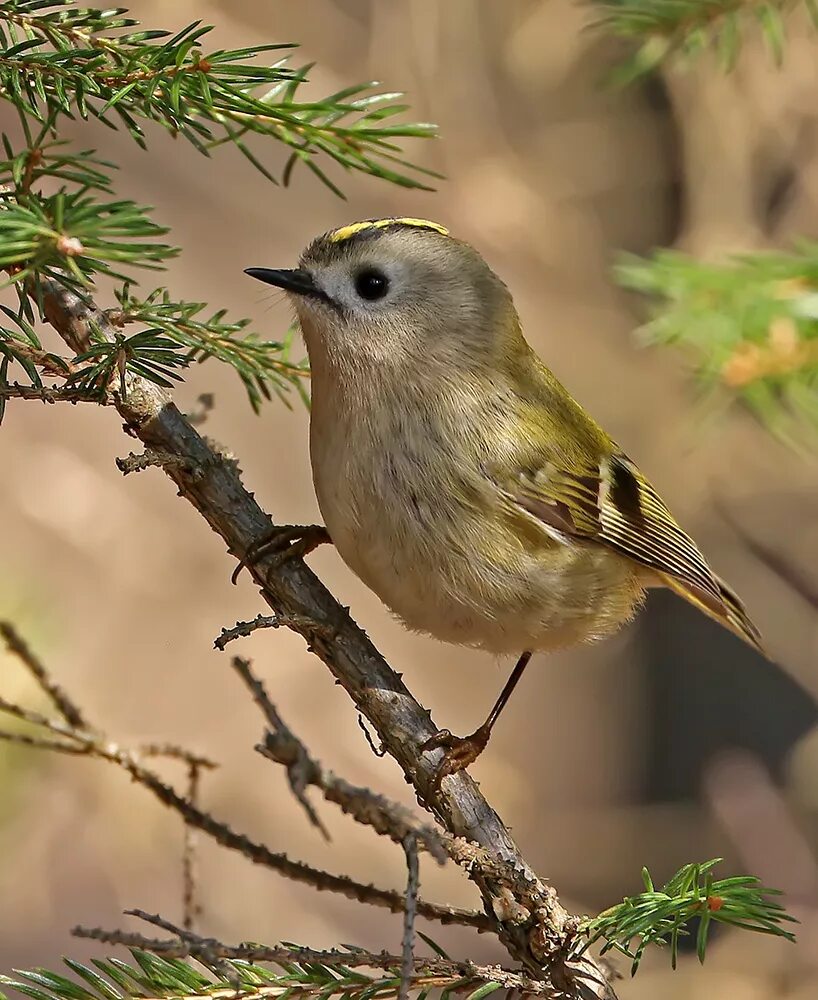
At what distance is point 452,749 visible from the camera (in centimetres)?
92

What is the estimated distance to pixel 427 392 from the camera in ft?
3.53

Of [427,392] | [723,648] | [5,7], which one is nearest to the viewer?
[5,7]

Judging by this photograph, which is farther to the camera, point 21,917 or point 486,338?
point 21,917

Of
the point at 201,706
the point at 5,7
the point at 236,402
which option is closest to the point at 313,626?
the point at 5,7

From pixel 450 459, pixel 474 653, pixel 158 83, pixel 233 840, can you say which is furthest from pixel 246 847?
pixel 474 653

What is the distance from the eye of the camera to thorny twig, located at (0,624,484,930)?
758 millimetres

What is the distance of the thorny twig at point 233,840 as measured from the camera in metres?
0.76

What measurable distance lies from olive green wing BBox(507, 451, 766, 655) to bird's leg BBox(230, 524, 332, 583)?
0.65 feet

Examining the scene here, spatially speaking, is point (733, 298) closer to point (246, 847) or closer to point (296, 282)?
point (296, 282)

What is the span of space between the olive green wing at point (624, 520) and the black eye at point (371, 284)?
220mm

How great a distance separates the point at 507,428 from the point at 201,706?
193 centimetres

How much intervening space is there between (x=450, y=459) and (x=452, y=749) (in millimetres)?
251

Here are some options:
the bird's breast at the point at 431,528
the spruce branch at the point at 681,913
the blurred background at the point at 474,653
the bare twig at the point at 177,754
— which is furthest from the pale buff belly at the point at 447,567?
the blurred background at the point at 474,653

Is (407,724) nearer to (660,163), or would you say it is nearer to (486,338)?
(486,338)
